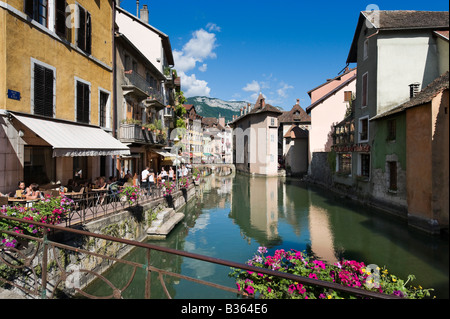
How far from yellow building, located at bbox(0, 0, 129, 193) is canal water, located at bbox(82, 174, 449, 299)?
4937mm

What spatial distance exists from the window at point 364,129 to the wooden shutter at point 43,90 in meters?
20.5

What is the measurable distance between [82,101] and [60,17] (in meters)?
3.57

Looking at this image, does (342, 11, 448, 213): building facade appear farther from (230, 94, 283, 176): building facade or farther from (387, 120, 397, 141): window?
(230, 94, 283, 176): building facade

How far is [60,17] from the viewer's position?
11.6m

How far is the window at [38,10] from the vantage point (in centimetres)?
988

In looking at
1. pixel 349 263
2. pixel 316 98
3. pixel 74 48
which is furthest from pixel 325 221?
pixel 316 98

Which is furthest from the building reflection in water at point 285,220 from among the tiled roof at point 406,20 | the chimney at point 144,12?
the chimney at point 144,12

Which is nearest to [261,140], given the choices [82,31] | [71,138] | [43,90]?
[82,31]

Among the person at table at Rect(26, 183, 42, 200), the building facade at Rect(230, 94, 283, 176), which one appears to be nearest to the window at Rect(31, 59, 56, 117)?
the person at table at Rect(26, 183, 42, 200)

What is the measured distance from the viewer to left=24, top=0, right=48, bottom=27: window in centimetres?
988

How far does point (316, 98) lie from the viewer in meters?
40.8

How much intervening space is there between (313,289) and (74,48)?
13496mm

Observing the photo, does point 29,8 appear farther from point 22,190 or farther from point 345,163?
point 345,163

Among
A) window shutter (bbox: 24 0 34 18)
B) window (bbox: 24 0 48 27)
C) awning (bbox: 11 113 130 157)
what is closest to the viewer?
awning (bbox: 11 113 130 157)
